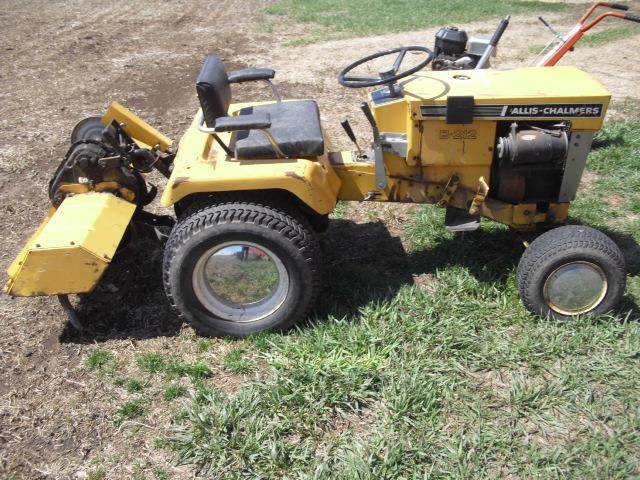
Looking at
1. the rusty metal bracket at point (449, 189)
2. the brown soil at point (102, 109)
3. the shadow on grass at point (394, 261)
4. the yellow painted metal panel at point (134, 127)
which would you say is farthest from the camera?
the yellow painted metal panel at point (134, 127)

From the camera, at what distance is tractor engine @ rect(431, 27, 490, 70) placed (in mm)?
5543

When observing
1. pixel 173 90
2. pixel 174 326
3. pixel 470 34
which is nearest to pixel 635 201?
pixel 174 326

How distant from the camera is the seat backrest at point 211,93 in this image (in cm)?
304

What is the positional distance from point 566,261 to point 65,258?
258 cm

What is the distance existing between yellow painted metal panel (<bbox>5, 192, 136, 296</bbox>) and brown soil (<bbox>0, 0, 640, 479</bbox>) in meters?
0.43

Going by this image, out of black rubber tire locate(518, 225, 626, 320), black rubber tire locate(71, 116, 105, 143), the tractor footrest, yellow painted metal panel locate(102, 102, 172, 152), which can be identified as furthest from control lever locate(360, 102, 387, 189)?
black rubber tire locate(71, 116, 105, 143)

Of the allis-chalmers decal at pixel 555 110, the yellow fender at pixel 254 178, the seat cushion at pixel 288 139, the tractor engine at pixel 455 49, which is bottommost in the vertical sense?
the tractor engine at pixel 455 49

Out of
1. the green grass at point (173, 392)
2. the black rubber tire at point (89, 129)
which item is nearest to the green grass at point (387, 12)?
the black rubber tire at point (89, 129)

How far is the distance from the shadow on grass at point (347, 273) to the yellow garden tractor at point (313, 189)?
0.28m

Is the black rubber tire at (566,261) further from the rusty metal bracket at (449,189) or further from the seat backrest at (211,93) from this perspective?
the seat backrest at (211,93)

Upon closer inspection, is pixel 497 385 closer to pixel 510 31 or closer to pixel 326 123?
pixel 326 123

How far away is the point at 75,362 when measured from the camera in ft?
10.1

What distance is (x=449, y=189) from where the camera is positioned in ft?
10.9

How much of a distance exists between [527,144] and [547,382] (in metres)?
1.22
